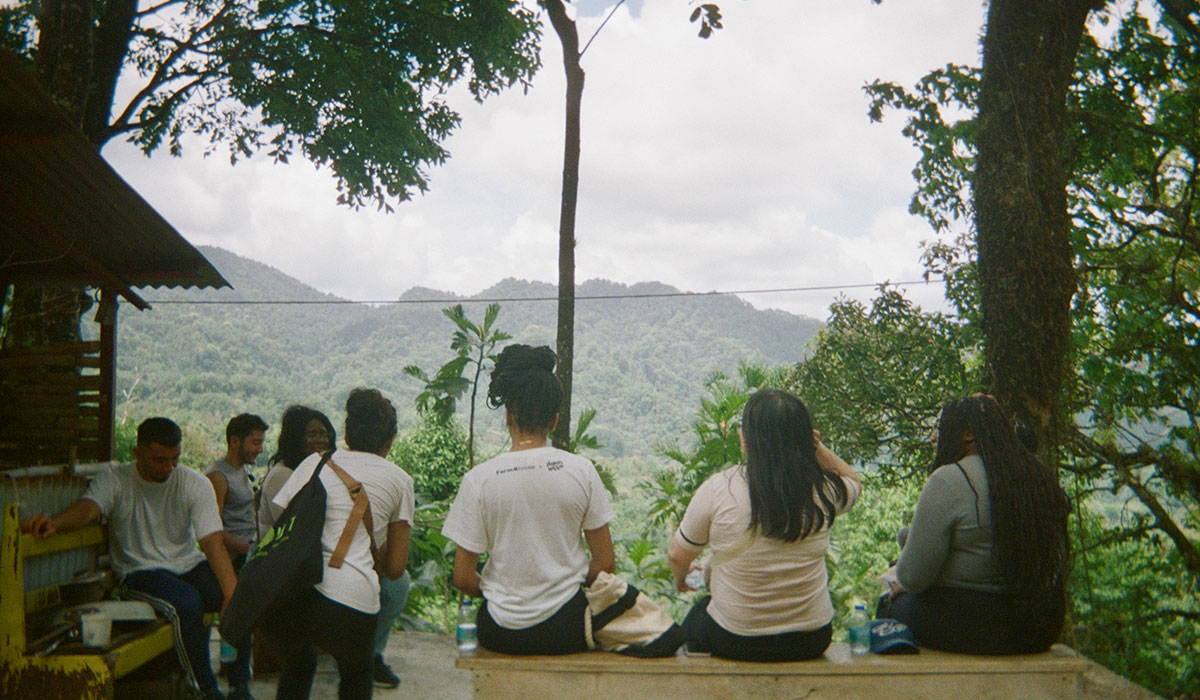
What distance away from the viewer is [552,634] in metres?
3.06

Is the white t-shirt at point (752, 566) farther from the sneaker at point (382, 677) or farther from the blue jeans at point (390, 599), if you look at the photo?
the sneaker at point (382, 677)

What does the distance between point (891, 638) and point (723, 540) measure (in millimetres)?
861

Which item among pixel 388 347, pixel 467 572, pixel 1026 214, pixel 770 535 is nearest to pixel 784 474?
pixel 770 535

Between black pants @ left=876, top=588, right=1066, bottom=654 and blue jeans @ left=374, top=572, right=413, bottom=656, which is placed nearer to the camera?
black pants @ left=876, top=588, right=1066, bottom=654

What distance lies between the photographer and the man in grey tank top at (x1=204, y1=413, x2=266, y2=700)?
15.4ft

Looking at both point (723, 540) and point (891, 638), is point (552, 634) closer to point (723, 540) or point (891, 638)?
point (723, 540)

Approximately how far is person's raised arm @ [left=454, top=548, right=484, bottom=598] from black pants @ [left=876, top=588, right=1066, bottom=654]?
5.95 feet

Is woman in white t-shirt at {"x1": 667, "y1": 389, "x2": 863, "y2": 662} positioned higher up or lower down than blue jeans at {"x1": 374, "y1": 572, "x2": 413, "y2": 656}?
higher up

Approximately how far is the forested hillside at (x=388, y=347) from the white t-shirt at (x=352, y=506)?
34.8m

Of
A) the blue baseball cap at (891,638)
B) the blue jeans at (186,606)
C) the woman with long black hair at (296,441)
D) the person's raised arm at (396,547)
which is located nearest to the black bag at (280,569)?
the person's raised arm at (396,547)

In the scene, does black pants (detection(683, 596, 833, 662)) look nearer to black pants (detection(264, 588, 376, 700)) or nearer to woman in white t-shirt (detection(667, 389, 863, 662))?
woman in white t-shirt (detection(667, 389, 863, 662))

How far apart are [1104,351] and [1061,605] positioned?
5.67 metres

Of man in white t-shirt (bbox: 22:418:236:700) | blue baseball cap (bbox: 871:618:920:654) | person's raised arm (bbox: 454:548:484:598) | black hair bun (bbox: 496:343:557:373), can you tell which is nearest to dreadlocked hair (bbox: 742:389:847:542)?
blue baseball cap (bbox: 871:618:920:654)

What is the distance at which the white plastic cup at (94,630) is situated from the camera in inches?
136
